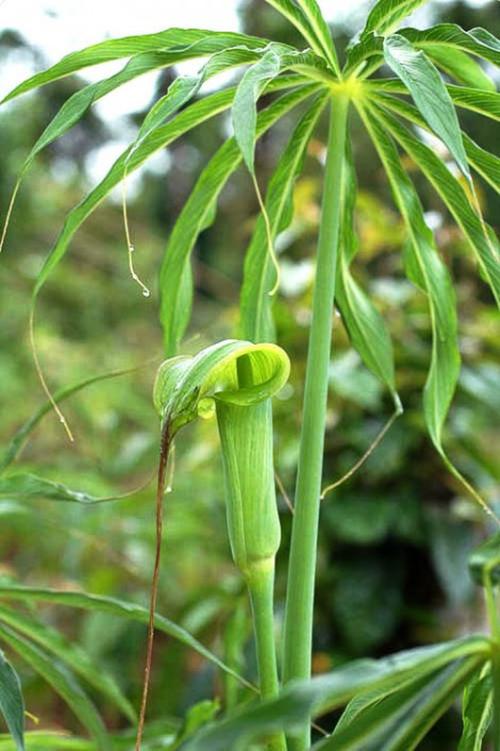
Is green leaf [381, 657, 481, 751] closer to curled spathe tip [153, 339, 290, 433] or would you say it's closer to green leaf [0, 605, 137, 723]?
curled spathe tip [153, 339, 290, 433]

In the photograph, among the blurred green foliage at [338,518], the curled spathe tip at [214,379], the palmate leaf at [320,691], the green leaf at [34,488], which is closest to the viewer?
the palmate leaf at [320,691]

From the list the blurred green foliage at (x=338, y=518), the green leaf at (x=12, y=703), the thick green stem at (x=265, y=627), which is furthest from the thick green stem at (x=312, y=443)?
the blurred green foliage at (x=338, y=518)

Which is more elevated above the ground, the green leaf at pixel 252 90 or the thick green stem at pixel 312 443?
the green leaf at pixel 252 90

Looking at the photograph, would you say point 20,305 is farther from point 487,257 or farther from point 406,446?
point 487,257

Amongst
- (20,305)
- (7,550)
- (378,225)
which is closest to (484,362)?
(378,225)

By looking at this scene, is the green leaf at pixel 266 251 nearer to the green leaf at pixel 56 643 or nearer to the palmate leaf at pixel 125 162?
the palmate leaf at pixel 125 162
